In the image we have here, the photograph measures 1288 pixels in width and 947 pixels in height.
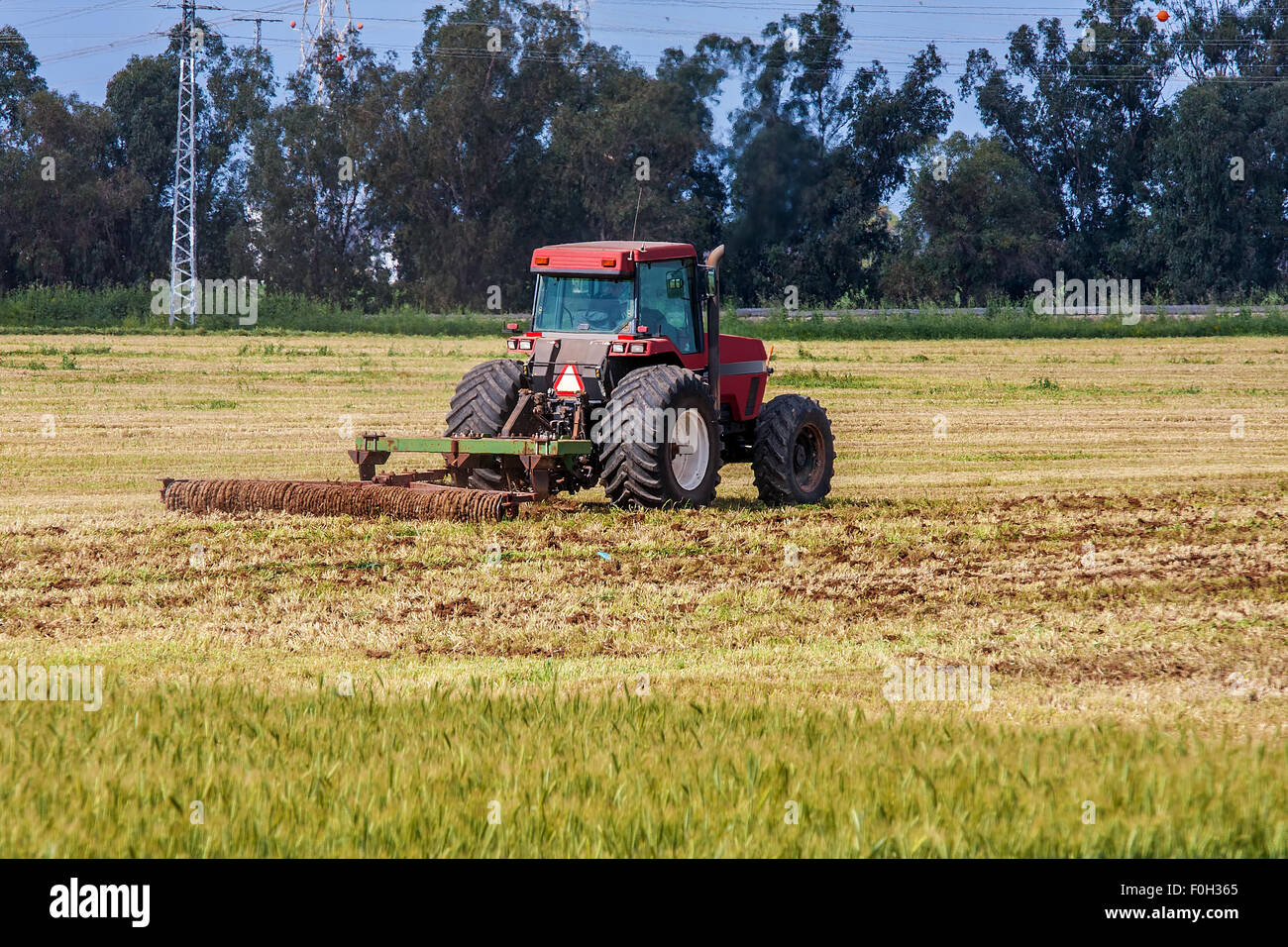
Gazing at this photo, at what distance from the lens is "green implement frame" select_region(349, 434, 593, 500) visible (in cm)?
1221

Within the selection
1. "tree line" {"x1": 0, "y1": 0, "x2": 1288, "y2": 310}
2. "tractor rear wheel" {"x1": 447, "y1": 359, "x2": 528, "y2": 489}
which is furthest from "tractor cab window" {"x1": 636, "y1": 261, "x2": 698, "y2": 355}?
"tree line" {"x1": 0, "y1": 0, "x2": 1288, "y2": 310}

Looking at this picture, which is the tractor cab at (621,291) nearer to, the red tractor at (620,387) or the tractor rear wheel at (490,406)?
the red tractor at (620,387)

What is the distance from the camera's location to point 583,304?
1327 cm

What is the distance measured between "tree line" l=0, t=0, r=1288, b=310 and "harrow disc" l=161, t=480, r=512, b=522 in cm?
3947

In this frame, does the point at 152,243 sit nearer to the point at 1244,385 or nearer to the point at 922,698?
the point at 1244,385

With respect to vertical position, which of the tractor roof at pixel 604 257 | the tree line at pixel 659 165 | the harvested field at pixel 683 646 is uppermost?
the tree line at pixel 659 165

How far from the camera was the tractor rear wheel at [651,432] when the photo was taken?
1226 cm

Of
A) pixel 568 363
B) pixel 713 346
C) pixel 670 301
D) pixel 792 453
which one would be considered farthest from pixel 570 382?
pixel 792 453

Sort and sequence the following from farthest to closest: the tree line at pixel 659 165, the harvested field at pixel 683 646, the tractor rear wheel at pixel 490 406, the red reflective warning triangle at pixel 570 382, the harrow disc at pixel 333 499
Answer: the tree line at pixel 659 165, the tractor rear wheel at pixel 490 406, the red reflective warning triangle at pixel 570 382, the harrow disc at pixel 333 499, the harvested field at pixel 683 646

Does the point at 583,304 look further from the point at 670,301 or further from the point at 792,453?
the point at 792,453

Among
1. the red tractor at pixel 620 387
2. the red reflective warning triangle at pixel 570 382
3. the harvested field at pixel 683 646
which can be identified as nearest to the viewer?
the harvested field at pixel 683 646

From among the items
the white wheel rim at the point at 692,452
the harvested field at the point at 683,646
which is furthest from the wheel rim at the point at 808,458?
the white wheel rim at the point at 692,452

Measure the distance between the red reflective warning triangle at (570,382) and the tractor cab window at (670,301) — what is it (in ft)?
2.66
